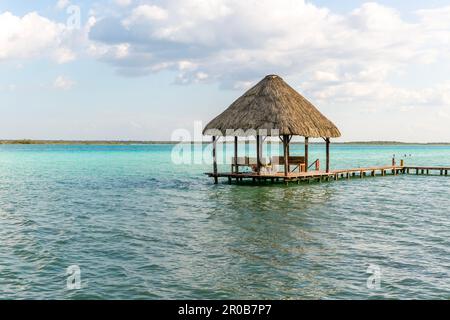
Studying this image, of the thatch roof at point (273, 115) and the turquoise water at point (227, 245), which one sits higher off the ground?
the thatch roof at point (273, 115)

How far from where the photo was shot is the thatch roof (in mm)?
26719

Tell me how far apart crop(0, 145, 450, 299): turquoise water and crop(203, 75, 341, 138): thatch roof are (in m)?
3.97

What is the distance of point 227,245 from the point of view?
520 inches

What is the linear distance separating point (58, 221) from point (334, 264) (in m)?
10.4

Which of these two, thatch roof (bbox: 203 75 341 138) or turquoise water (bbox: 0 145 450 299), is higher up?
thatch roof (bbox: 203 75 341 138)

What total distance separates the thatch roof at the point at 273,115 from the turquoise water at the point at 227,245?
3.97 metres

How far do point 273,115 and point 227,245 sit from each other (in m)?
14.8

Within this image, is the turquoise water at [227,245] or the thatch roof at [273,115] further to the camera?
the thatch roof at [273,115]

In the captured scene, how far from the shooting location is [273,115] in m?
27.0

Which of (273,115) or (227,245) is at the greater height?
(273,115)

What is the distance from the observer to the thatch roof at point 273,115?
26.7 meters

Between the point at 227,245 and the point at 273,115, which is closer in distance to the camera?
the point at 227,245
